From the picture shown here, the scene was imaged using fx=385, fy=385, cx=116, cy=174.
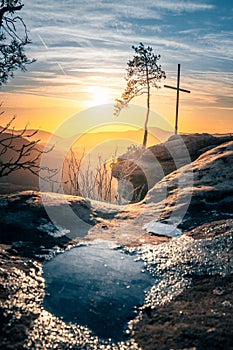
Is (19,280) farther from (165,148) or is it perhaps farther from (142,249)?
(165,148)

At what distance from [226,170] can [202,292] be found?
4.18 metres

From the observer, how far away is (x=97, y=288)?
14.0 ft

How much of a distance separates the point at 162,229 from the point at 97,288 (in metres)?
2.39

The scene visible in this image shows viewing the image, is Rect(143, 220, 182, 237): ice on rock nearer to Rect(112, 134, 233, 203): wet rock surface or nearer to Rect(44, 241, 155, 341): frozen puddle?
Rect(44, 241, 155, 341): frozen puddle

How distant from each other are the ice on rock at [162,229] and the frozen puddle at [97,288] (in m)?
1.09

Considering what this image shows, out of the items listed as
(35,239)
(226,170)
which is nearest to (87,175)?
(226,170)

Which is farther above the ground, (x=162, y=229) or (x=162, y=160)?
(x=162, y=229)

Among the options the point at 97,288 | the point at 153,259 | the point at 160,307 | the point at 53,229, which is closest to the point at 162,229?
the point at 153,259

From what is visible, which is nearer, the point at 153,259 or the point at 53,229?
the point at 153,259

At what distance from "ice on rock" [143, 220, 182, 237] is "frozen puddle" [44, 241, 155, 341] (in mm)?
1095

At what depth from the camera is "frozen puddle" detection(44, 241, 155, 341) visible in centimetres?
374

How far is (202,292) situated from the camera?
4.24m

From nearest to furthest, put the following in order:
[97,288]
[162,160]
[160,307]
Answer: [160,307] < [97,288] < [162,160]

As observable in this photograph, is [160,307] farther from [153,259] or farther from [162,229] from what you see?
[162,229]
